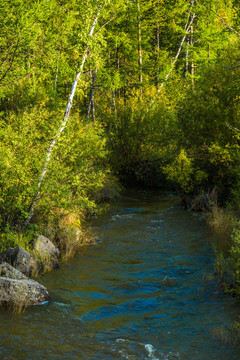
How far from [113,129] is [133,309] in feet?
40.6

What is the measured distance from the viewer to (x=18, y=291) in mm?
6832

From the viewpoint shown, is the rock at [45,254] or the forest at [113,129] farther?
the forest at [113,129]

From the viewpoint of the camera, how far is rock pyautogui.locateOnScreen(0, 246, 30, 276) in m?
8.09

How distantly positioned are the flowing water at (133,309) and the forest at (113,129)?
2.18ft

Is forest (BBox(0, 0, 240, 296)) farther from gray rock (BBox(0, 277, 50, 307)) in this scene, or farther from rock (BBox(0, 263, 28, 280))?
gray rock (BBox(0, 277, 50, 307))

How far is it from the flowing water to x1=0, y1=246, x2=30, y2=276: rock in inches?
17.6

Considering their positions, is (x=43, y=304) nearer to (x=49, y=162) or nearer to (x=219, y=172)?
(x=49, y=162)

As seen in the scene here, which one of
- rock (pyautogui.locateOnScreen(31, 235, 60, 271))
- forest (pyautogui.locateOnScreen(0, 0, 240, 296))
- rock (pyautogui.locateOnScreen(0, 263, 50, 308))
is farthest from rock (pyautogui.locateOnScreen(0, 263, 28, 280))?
forest (pyautogui.locateOnScreen(0, 0, 240, 296))

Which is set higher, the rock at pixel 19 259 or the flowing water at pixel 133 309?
the rock at pixel 19 259

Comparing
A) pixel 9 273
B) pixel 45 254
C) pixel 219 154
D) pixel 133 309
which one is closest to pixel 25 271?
pixel 45 254

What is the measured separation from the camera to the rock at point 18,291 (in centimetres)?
670

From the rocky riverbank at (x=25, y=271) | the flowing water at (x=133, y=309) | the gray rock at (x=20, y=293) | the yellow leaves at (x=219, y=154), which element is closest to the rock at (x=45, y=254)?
the rocky riverbank at (x=25, y=271)

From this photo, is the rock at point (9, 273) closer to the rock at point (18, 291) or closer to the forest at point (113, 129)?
the rock at point (18, 291)

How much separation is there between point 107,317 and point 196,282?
89.9 inches
